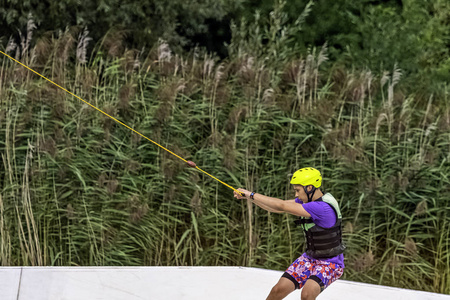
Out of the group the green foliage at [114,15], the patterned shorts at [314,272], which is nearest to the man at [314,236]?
the patterned shorts at [314,272]

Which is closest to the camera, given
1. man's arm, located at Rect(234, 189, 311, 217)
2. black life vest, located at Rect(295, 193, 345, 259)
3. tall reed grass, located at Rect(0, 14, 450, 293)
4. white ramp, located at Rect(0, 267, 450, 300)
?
man's arm, located at Rect(234, 189, 311, 217)

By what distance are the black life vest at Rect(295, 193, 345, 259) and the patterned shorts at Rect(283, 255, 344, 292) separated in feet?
0.24

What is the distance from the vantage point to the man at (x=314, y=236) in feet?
20.7

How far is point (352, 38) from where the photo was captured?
16.2 metres

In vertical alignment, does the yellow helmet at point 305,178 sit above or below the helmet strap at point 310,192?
above

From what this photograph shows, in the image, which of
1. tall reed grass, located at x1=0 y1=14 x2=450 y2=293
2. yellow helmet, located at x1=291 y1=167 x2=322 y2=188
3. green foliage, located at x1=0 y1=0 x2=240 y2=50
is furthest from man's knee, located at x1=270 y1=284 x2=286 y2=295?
green foliage, located at x1=0 y1=0 x2=240 y2=50

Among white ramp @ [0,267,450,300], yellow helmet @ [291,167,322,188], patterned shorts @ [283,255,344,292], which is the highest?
yellow helmet @ [291,167,322,188]

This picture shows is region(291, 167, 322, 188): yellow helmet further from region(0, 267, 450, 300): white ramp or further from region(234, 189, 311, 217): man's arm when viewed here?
region(0, 267, 450, 300): white ramp

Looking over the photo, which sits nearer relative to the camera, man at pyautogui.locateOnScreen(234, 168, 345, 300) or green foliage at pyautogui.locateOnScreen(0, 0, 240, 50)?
man at pyautogui.locateOnScreen(234, 168, 345, 300)

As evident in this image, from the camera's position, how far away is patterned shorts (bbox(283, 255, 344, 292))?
641 centimetres

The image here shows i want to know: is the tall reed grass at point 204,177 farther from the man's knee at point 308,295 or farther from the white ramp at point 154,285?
the man's knee at point 308,295

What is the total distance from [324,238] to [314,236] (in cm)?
8

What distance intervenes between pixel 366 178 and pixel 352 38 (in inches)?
303

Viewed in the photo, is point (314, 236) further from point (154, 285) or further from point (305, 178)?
point (154, 285)
